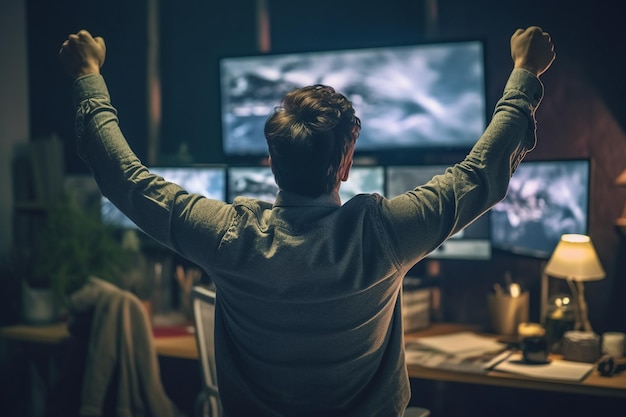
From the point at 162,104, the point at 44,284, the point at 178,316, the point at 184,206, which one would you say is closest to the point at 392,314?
the point at 184,206

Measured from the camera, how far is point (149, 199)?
1438mm

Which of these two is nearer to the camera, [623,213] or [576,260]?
[576,260]

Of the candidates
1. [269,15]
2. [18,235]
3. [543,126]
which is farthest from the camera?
[18,235]

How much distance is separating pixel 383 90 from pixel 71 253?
148 cm

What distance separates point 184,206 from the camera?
56.7 inches

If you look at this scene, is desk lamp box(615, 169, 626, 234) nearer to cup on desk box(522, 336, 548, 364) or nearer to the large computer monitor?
cup on desk box(522, 336, 548, 364)

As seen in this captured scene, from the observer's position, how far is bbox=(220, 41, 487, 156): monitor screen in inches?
119

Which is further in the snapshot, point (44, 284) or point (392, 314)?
point (44, 284)

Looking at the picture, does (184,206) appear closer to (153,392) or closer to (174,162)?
(153,392)

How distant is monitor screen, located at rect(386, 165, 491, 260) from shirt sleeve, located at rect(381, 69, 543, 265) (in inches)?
65.0

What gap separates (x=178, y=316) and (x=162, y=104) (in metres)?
1.08

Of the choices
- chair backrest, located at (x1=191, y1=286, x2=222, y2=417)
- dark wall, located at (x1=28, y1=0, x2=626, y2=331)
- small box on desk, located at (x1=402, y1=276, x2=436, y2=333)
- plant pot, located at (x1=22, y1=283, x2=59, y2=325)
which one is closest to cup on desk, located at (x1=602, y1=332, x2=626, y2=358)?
dark wall, located at (x1=28, y1=0, x2=626, y2=331)

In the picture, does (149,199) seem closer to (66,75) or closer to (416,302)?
(416,302)

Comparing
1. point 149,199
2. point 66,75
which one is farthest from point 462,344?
point 66,75
